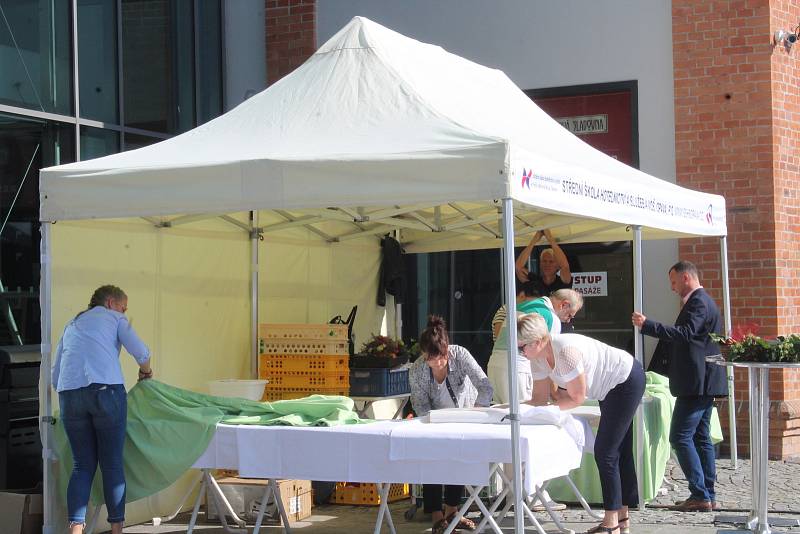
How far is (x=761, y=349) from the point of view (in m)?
7.13

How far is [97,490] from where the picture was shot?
24.6ft

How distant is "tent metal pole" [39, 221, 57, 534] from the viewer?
7.35 meters

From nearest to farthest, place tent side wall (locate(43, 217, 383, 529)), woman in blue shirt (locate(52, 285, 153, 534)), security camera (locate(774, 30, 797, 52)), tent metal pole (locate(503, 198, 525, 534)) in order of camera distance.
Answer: tent metal pole (locate(503, 198, 525, 534)), woman in blue shirt (locate(52, 285, 153, 534)), tent side wall (locate(43, 217, 383, 529)), security camera (locate(774, 30, 797, 52))

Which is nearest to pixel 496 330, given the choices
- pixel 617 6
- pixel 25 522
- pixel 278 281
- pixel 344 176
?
pixel 278 281

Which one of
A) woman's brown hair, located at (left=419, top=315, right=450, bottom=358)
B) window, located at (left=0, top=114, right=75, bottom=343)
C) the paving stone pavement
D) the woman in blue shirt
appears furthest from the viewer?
window, located at (left=0, top=114, right=75, bottom=343)

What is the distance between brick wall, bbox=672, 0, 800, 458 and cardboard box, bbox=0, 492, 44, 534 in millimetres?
6632

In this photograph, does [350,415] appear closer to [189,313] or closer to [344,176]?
[344,176]

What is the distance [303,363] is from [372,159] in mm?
3058

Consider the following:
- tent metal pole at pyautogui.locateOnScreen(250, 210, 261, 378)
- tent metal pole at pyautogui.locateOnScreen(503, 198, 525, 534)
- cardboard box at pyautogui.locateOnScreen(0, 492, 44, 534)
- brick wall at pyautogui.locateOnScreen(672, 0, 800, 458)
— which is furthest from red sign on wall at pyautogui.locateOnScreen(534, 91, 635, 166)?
cardboard box at pyautogui.locateOnScreen(0, 492, 44, 534)

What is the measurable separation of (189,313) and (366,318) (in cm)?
240

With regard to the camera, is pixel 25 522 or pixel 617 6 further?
pixel 617 6

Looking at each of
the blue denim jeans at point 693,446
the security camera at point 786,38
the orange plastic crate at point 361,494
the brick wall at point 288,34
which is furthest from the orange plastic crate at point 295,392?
the security camera at point 786,38

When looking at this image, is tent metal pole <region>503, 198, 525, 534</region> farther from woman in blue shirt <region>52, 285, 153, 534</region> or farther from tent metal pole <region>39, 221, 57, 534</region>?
tent metal pole <region>39, 221, 57, 534</region>

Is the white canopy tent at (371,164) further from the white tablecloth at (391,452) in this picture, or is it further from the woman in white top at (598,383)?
the woman in white top at (598,383)
